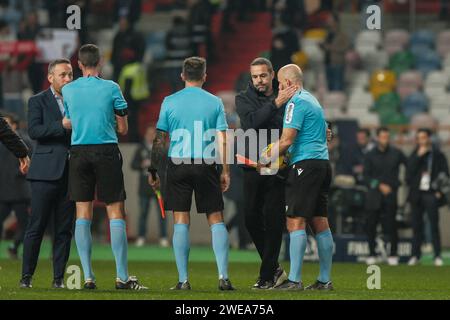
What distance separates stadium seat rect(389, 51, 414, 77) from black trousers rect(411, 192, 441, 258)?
348 inches

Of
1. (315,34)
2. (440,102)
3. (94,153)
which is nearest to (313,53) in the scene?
(315,34)

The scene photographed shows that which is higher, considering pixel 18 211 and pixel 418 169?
pixel 418 169

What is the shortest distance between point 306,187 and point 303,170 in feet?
0.54

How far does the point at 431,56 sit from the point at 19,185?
11.8 meters

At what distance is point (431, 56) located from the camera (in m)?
30.6

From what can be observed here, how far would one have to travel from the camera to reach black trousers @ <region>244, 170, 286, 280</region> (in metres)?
14.2

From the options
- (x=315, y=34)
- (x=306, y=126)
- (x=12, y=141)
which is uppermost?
(x=315, y=34)

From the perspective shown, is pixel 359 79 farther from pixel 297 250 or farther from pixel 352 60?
pixel 297 250

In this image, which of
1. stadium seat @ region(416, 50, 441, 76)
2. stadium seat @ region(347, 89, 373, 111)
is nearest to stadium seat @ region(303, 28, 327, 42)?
stadium seat @ region(347, 89, 373, 111)

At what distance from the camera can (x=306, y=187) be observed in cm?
1370

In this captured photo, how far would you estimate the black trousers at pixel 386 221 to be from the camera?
21.9 m

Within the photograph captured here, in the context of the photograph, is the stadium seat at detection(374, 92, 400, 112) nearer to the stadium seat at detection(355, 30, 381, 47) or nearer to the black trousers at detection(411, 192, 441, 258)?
the stadium seat at detection(355, 30, 381, 47)
